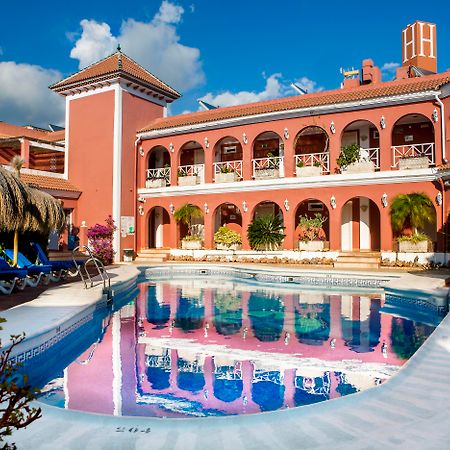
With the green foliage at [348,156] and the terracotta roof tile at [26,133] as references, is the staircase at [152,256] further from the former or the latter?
the terracotta roof tile at [26,133]

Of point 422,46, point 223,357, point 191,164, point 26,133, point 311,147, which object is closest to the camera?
point 223,357

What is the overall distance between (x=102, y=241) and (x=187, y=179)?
5.41 m

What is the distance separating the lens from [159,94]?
24828 millimetres

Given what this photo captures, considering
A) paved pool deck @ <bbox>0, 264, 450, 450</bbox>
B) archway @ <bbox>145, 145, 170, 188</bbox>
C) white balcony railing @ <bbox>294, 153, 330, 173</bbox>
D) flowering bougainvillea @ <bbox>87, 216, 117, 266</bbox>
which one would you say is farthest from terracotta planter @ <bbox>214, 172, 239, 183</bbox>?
paved pool deck @ <bbox>0, 264, 450, 450</bbox>

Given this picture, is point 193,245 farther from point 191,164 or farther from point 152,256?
point 191,164

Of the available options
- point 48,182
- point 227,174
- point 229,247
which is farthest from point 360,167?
point 48,182

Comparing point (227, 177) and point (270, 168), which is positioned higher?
point (270, 168)

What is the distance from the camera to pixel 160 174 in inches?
960

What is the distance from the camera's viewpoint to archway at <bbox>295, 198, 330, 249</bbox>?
19297mm

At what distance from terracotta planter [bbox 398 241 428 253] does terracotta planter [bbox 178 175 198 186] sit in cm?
1057

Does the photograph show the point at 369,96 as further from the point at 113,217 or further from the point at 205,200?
the point at 113,217

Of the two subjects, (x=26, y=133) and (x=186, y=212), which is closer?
(x=186, y=212)

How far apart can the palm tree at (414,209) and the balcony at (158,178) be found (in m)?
12.1

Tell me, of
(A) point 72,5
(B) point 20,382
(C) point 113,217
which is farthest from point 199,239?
(B) point 20,382
